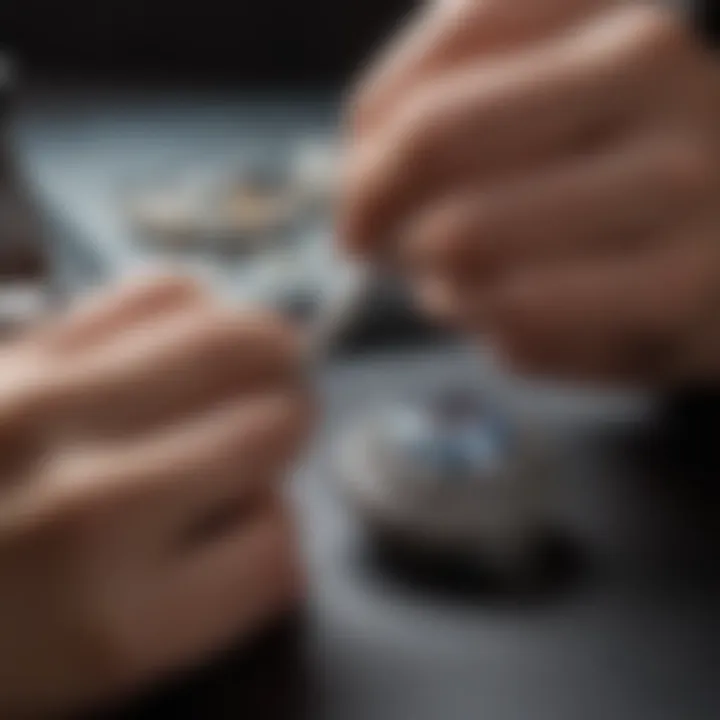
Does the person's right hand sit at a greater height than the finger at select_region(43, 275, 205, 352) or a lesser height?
lesser

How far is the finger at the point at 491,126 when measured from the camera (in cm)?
49

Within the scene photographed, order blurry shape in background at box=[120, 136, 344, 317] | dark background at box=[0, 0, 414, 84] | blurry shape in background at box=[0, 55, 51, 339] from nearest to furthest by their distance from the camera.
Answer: blurry shape in background at box=[0, 55, 51, 339] < blurry shape in background at box=[120, 136, 344, 317] < dark background at box=[0, 0, 414, 84]

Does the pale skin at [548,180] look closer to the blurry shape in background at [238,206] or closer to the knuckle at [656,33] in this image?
the knuckle at [656,33]

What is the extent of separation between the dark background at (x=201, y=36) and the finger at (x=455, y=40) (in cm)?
54

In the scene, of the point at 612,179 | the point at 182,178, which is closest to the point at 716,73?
the point at 612,179

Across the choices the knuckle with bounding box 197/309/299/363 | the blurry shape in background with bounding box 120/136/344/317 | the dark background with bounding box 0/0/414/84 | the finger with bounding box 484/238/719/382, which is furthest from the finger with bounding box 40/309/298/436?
the dark background with bounding box 0/0/414/84

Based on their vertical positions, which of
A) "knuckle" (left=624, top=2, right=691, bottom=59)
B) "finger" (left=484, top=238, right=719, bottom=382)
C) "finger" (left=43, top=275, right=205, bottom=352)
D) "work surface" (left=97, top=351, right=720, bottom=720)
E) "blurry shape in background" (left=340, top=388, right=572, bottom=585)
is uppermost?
"knuckle" (left=624, top=2, right=691, bottom=59)

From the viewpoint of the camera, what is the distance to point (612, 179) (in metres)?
0.50

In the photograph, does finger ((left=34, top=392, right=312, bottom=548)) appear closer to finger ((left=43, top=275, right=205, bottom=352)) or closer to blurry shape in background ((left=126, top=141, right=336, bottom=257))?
finger ((left=43, top=275, right=205, bottom=352))

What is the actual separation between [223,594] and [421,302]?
0.17 metres

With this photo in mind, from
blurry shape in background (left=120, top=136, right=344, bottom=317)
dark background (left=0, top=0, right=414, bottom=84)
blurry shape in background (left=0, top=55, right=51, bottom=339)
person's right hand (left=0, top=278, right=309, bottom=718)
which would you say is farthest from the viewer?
dark background (left=0, top=0, right=414, bottom=84)

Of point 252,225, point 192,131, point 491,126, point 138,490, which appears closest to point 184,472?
point 138,490

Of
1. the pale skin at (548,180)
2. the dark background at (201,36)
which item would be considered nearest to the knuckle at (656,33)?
the pale skin at (548,180)

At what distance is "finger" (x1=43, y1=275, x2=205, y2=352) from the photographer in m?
0.40
